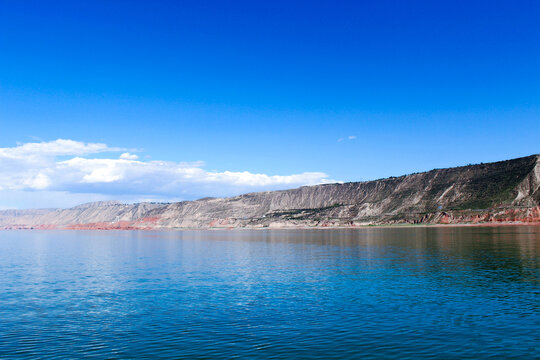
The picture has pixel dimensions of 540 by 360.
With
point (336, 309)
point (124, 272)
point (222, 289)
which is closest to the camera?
point (336, 309)

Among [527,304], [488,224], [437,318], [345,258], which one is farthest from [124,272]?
[488,224]

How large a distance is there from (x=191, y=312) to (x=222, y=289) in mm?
8437

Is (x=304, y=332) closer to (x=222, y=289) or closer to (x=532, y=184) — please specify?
(x=222, y=289)

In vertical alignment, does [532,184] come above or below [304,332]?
above

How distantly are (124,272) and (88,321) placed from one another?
81.6ft

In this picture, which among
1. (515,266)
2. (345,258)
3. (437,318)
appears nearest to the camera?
(437,318)

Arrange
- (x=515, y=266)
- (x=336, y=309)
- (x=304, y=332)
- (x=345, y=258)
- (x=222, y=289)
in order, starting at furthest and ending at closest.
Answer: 1. (x=345, y=258)
2. (x=515, y=266)
3. (x=222, y=289)
4. (x=336, y=309)
5. (x=304, y=332)

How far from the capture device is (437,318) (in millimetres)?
24375

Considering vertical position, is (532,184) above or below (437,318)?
above

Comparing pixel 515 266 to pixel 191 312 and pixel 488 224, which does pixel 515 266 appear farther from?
pixel 488 224

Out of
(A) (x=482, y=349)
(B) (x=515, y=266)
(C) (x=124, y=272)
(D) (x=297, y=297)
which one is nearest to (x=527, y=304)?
(A) (x=482, y=349)

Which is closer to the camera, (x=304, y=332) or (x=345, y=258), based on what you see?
(x=304, y=332)

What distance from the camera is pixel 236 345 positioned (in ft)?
66.5

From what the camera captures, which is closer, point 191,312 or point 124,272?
point 191,312
